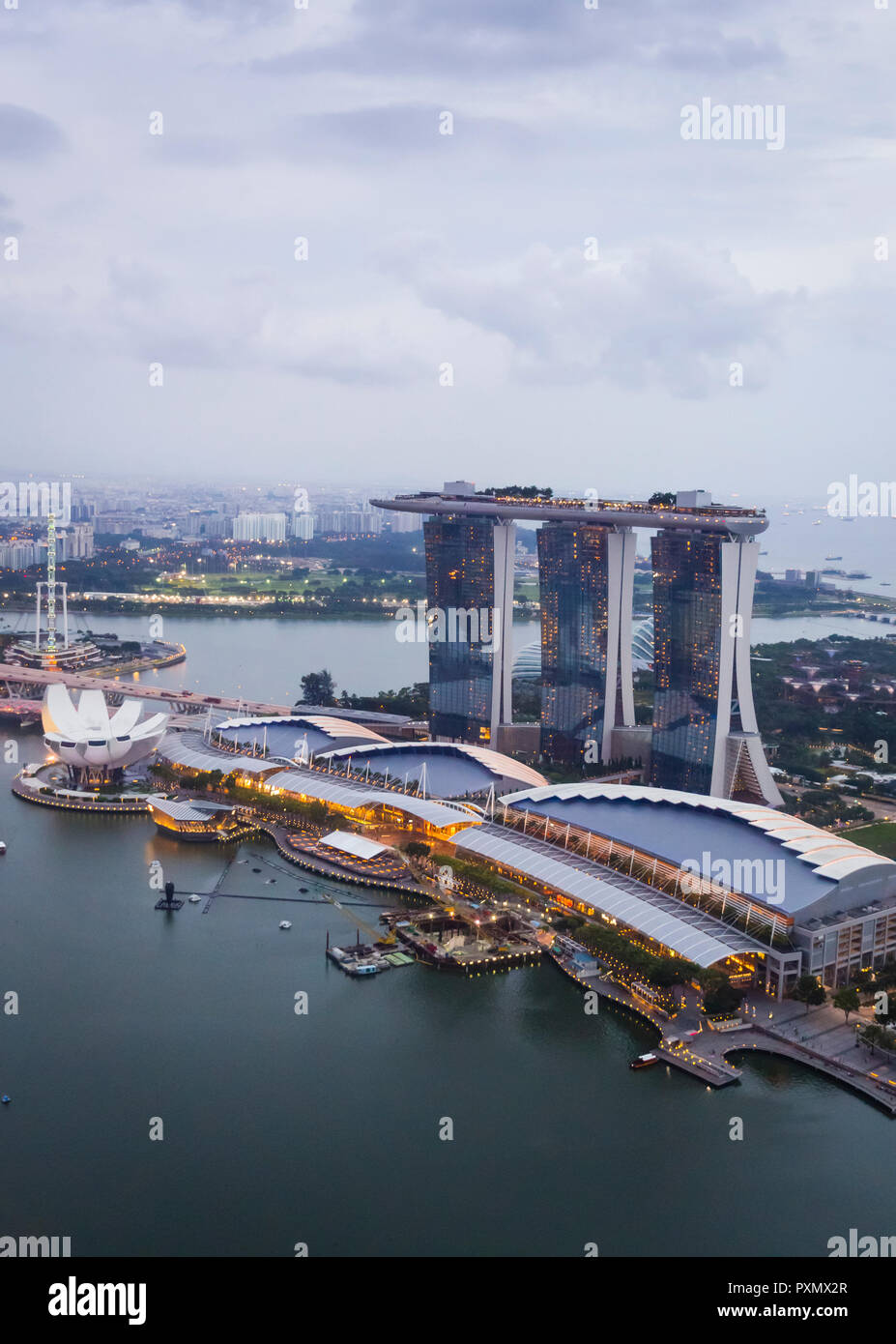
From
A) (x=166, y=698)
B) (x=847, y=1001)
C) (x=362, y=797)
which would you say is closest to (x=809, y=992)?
(x=847, y=1001)

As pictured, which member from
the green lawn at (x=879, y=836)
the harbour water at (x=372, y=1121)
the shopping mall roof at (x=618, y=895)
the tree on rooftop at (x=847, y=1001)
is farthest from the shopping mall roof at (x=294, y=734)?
the tree on rooftop at (x=847, y=1001)

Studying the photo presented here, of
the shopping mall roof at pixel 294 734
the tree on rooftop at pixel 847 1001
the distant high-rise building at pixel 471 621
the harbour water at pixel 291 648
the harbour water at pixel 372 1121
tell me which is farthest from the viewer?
the harbour water at pixel 291 648

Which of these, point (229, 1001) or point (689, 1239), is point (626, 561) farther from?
point (689, 1239)

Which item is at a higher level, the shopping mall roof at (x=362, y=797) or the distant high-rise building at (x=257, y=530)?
the distant high-rise building at (x=257, y=530)

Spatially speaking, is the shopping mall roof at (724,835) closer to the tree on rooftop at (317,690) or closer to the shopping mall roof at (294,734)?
the shopping mall roof at (294,734)

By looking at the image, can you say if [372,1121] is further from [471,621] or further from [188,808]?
[471,621]
